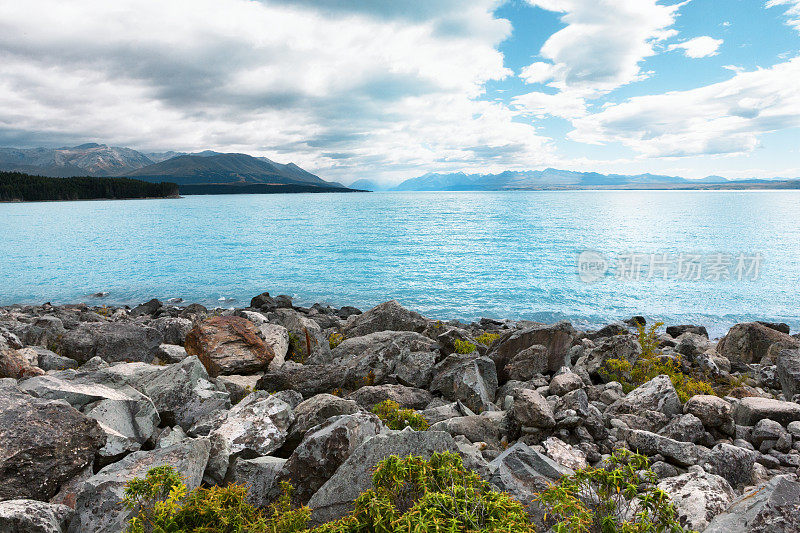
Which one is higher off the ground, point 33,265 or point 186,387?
point 186,387

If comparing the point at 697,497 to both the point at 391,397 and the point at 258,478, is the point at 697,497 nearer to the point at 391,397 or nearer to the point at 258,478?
the point at 258,478

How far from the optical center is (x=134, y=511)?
4.84m

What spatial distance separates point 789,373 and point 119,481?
15.8 metres

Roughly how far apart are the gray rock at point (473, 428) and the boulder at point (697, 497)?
3059 millimetres

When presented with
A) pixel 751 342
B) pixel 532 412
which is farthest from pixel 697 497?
pixel 751 342

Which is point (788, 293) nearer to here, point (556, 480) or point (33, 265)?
point (556, 480)

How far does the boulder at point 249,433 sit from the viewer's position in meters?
6.35

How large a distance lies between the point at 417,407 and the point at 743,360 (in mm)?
15535

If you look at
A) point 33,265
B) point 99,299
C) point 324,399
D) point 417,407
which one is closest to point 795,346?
point 417,407

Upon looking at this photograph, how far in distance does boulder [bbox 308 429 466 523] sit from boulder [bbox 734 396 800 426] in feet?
23.5

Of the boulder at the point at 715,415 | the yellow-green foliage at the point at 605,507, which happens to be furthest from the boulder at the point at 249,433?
the boulder at the point at 715,415

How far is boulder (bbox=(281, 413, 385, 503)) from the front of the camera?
229 inches

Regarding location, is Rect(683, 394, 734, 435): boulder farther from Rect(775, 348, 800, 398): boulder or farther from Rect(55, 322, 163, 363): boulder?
Rect(55, 322, 163, 363): boulder

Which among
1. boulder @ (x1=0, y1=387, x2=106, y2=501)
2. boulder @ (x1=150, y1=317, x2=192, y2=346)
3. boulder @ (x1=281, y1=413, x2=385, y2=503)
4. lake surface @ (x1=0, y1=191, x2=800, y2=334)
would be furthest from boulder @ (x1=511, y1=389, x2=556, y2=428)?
lake surface @ (x1=0, y1=191, x2=800, y2=334)
